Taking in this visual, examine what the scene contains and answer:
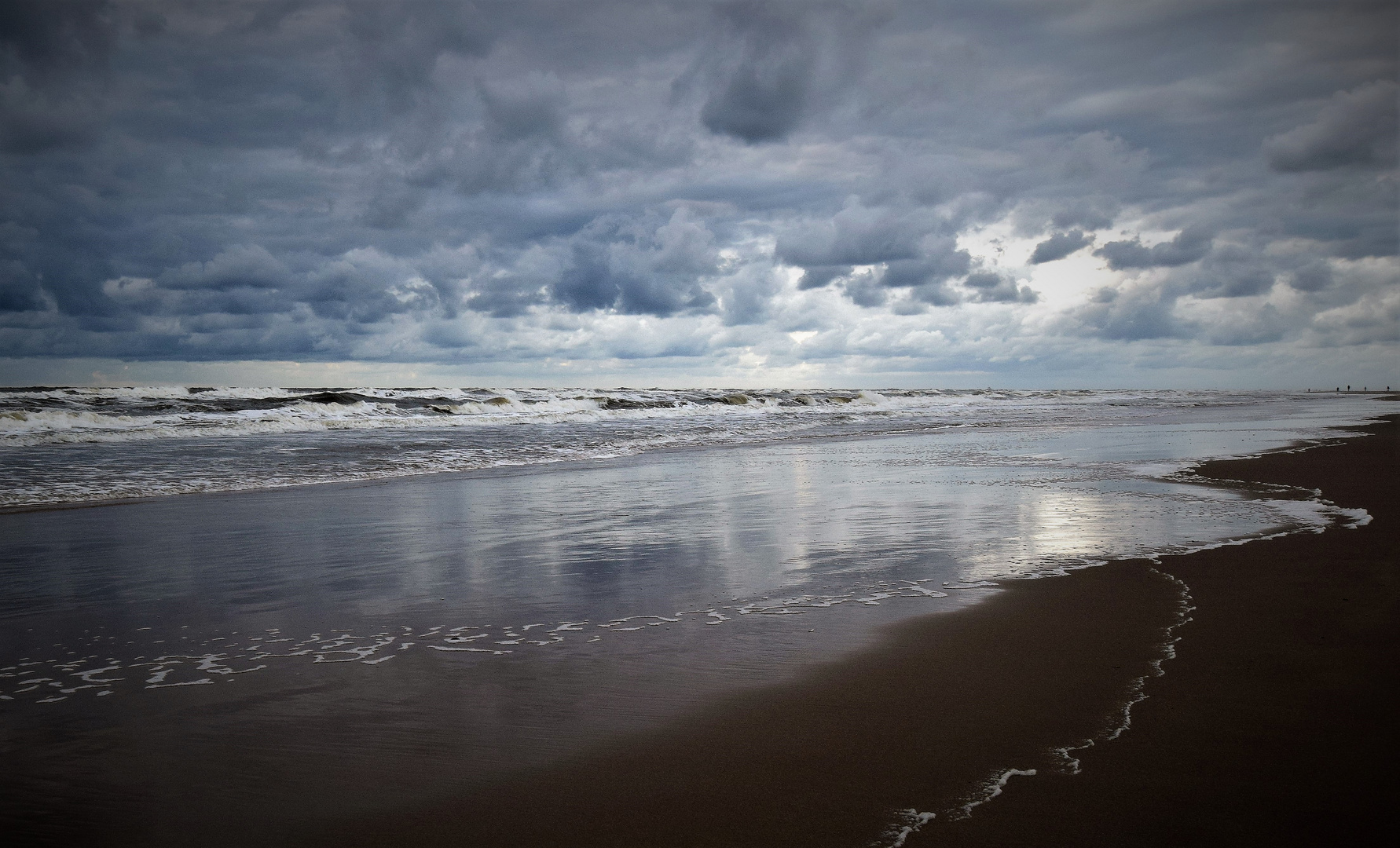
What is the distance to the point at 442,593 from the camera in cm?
550

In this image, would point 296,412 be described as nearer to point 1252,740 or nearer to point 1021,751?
point 1021,751

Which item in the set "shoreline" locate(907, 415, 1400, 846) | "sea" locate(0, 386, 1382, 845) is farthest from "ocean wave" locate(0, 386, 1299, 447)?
"shoreline" locate(907, 415, 1400, 846)

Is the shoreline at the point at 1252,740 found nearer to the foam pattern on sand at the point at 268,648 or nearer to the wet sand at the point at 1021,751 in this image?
the wet sand at the point at 1021,751

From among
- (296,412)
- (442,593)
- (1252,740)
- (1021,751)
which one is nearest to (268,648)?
(442,593)

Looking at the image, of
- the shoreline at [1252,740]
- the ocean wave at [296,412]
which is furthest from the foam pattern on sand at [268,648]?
the ocean wave at [296,412]

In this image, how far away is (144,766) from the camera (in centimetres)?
296

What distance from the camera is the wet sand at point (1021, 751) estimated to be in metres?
2.45

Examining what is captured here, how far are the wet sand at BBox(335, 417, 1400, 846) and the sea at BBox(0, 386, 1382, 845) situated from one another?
0.85 feet

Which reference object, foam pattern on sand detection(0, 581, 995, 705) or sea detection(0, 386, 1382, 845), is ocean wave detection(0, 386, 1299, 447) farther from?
foam pattern on sand detection(0, 581, 995, 705)

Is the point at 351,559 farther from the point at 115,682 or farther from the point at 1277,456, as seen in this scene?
the point at 1277,456

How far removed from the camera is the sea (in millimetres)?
3004

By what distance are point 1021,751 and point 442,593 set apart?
3.94 meters

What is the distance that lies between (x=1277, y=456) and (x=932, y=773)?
569 inches

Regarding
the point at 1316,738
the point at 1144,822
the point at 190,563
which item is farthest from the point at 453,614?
the point at 1316,738
